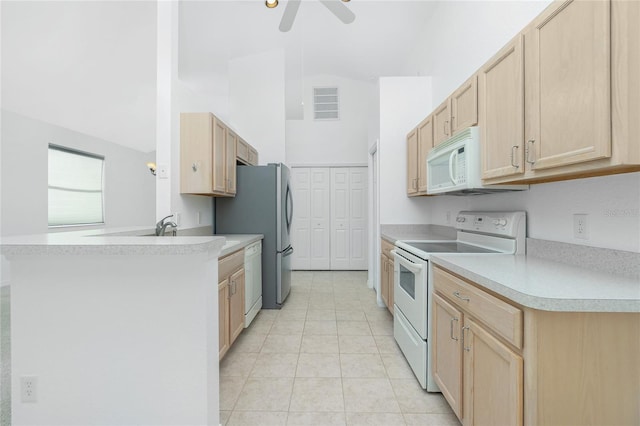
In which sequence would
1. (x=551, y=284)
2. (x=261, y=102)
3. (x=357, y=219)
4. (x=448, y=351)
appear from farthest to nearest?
(x=357, y=219) → (x=261, y=102) → (x=448, y=351) → (x=551, y=284)

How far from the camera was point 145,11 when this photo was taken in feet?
11.1

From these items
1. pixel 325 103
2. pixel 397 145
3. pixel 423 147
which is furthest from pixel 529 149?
pixel 325 103

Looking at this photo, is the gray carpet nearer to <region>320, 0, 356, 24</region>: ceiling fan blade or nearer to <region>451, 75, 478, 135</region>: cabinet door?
<region>451, 75, 478, 135</region>: cabinet door

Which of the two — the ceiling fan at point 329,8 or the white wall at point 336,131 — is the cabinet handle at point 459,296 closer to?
the ceiling fan at point 329,8

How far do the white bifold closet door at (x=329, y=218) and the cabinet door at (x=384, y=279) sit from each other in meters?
2.36

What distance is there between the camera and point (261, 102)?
16.4 feet

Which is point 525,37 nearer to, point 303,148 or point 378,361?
point 378,361

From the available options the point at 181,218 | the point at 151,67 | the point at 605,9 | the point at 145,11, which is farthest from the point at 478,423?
the point at 151,67

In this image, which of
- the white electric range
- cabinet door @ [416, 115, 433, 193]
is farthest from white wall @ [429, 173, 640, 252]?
cabinet door @ [416, 115, 433, 193]

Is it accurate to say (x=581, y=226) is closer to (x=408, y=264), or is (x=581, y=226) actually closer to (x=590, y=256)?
(x=590, y=256)

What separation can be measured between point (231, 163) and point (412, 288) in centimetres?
233

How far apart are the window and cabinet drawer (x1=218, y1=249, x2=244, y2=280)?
4.10 metres

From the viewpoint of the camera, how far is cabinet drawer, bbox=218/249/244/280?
230 centimetres

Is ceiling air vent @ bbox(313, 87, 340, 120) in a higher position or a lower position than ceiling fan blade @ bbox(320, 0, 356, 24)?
higher
